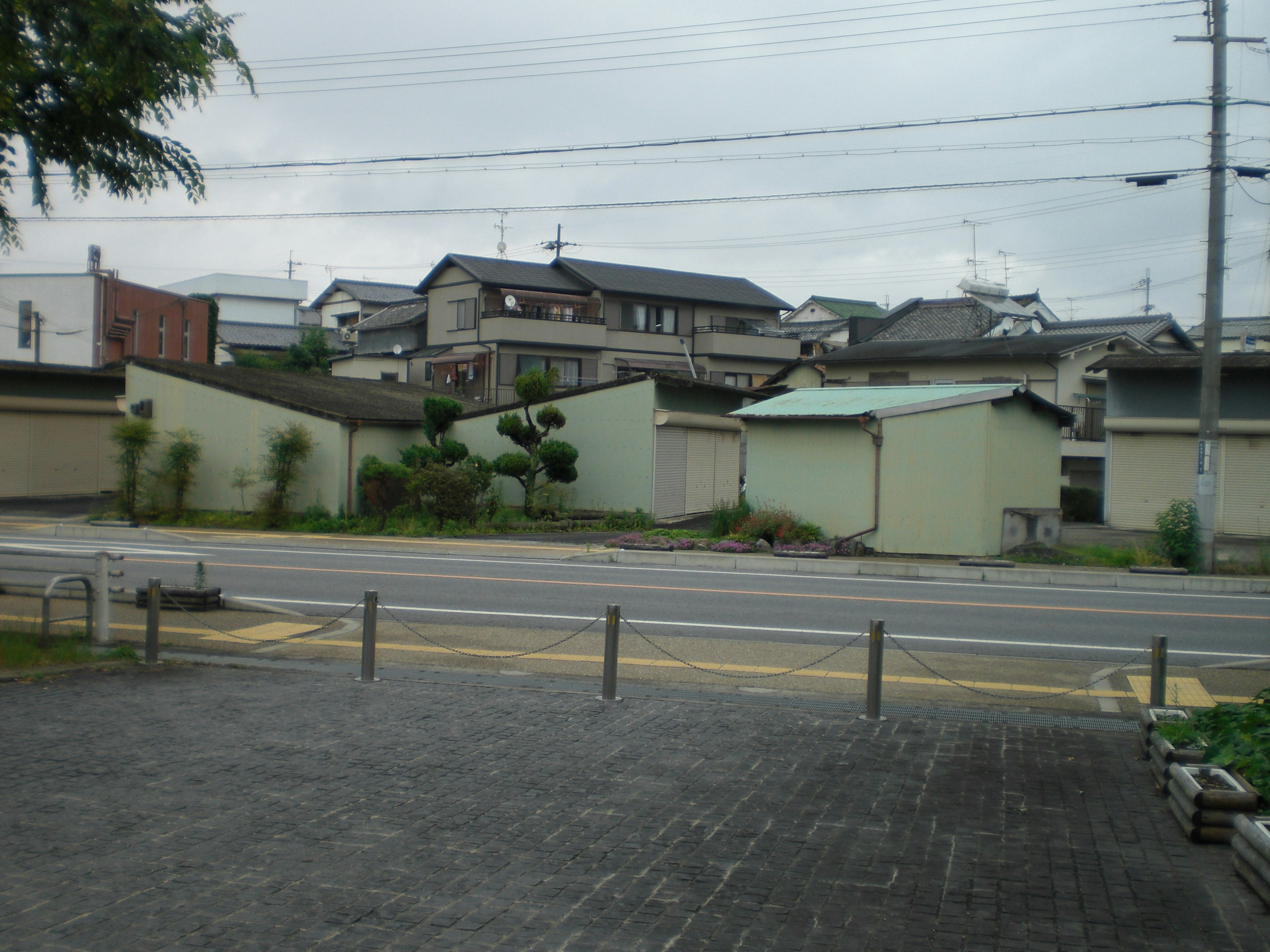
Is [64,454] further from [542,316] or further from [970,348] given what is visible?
[970,348]

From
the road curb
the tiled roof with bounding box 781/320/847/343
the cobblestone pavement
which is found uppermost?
the tiled roof with bounding box 781/320/847/343

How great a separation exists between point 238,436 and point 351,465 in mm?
3691

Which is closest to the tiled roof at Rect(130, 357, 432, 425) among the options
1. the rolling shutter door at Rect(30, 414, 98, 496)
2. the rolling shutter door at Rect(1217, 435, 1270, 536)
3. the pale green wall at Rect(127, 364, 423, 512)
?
the pale green wall at Rect(127, 364, 423, 512)

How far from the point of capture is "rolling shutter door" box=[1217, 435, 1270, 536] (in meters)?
27.1

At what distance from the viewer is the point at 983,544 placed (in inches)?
853

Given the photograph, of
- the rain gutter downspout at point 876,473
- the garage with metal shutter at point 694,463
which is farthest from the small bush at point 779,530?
the garage with metal shutter at point 694,463

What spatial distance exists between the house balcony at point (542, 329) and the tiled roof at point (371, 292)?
28197 millimetres

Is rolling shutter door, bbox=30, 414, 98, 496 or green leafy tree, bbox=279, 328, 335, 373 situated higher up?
green leafy tree, bbox=279, 328, 335, 373

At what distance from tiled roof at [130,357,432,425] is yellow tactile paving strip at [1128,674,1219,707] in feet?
73.3

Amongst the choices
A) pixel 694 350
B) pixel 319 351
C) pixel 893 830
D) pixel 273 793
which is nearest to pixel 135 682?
pixel 273 793

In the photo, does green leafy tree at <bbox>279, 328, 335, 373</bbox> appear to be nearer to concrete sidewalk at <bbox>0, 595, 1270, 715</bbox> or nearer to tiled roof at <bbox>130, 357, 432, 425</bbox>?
tiled roof at <bbox>130, 357, 432, 425</bbox>

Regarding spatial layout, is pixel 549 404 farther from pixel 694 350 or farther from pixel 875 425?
pixel 694 350

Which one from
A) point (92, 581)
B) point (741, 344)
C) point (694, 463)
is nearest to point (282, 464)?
point (694, 463)

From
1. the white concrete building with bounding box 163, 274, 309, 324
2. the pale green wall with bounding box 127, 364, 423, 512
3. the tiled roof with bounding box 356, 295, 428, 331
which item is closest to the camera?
the pale green wall with bounding box 127, 364, 423, 512
